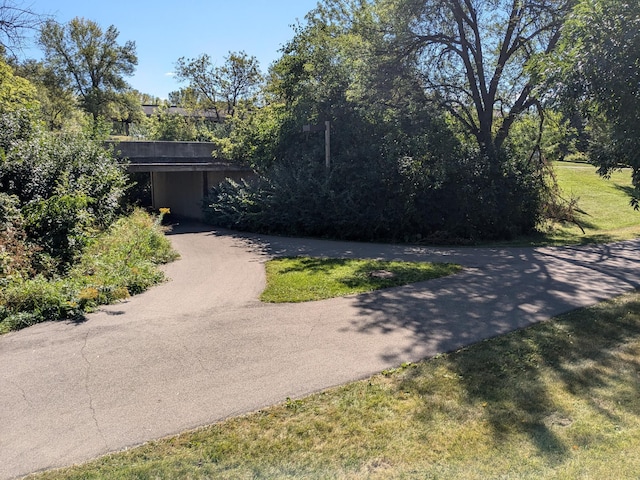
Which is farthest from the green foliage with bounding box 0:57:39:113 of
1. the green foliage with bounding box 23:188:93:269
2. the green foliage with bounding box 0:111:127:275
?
the green foliage with bounding box 23:188:93:269

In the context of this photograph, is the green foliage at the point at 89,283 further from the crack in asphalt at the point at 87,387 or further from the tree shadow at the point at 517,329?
the tree shadow at the point at 517,329

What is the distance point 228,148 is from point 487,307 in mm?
15852

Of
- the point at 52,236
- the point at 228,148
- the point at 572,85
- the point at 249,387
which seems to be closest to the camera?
the point at 249,387

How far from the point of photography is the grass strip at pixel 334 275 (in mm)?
8641

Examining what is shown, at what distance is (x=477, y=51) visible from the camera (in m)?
16.4

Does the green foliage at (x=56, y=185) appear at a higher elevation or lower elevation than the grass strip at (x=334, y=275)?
higher

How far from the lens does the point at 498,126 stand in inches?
714

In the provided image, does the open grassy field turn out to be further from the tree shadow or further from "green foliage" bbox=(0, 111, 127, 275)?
"green foliage" bbox=(0, 111, 127, 275)

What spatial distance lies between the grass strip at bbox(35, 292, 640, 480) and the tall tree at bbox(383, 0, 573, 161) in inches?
471

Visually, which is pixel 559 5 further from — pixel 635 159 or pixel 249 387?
pixel 249 387

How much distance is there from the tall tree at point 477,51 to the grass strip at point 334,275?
6.89m

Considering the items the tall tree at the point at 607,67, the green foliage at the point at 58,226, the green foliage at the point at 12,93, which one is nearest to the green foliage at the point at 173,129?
the green foliage at the point at 12,93

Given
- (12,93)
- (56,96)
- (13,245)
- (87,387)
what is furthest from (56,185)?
(56,96)

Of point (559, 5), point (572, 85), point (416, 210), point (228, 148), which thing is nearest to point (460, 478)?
point (572, 85)
